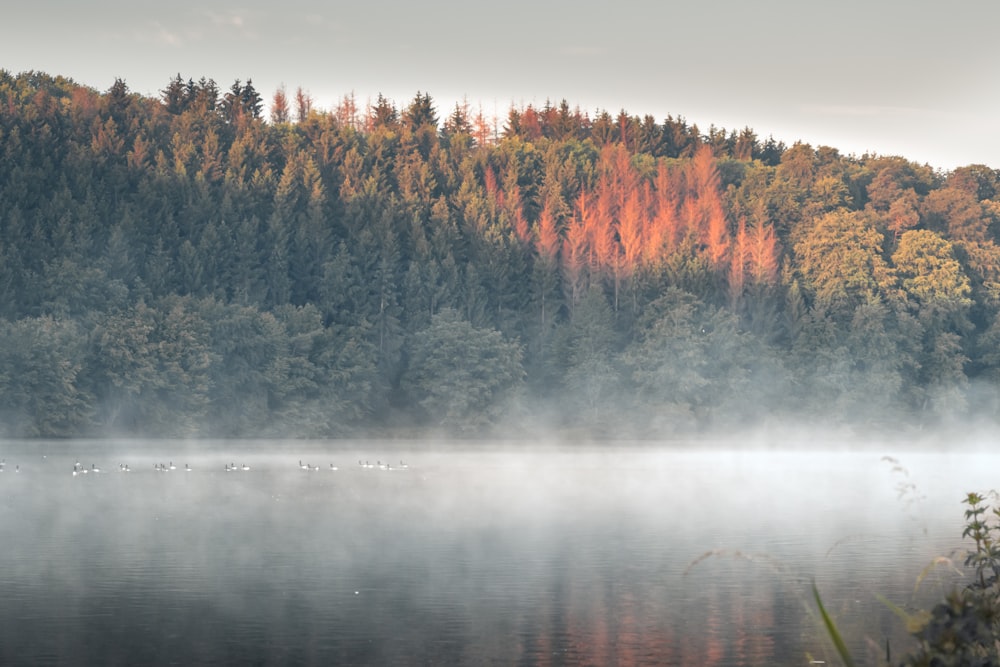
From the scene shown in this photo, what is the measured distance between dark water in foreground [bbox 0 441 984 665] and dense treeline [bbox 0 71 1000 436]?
1124 inches

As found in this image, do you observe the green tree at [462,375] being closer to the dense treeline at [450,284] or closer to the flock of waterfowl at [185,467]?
the dense treeline at [450,284]

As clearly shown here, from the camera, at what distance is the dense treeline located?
76.1 m

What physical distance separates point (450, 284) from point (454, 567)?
6567 centimetres

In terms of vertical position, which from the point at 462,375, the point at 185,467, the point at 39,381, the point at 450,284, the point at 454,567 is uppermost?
the point at 450,284

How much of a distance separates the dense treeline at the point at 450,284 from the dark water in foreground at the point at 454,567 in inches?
1124

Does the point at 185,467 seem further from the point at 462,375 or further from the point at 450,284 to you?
the point at 450,284

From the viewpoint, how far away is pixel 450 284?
290 ft

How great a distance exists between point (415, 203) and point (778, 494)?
187 feet

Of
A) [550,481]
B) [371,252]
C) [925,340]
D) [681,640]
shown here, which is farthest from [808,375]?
[681,640]

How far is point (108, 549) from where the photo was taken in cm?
2520

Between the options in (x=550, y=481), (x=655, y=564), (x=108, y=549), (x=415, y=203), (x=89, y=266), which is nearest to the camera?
(x=655, y=564)

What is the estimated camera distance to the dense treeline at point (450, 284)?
76.1m

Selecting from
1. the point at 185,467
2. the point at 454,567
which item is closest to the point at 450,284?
the point at 185,467

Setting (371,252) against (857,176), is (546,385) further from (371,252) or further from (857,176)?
(857,176)
